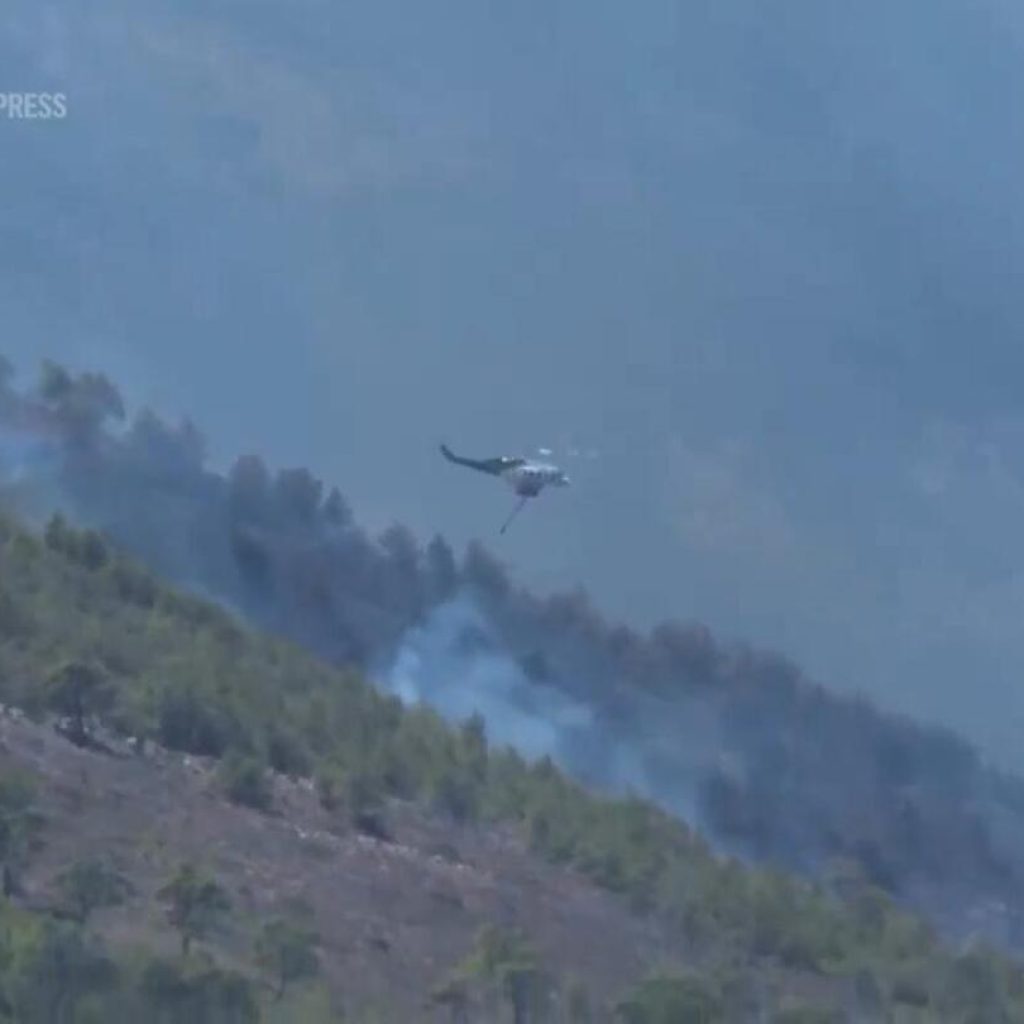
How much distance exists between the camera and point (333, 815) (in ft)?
176

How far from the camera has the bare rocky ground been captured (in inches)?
1702

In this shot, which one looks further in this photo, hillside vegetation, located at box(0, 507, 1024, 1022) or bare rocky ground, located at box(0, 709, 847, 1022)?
bare rocky ground, located at box(0, 709, 847, 1022)

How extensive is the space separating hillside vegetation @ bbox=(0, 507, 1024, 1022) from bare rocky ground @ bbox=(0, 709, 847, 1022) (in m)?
0.37

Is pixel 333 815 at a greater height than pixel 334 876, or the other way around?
pixel 333 815

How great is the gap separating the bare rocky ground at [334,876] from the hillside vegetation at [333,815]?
1.21 ft

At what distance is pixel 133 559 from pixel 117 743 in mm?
18293

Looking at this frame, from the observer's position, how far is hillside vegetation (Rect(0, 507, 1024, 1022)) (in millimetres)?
38719

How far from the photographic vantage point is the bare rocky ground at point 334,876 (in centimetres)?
4322

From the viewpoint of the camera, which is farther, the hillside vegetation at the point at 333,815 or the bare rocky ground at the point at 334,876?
the bare rocky ground at the point at 334,876

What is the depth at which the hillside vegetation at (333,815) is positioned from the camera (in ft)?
127

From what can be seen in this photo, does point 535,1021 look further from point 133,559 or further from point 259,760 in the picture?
point 133,559

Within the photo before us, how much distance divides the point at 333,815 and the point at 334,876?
4.93 meters

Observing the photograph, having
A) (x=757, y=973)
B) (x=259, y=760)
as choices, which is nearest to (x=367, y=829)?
(x=259, y=760)

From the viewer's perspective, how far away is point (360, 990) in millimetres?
41875
